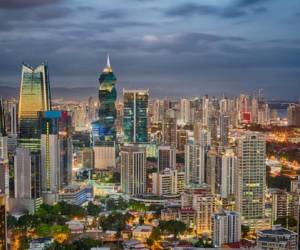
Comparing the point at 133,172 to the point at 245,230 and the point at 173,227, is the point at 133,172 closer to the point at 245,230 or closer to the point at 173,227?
the point at 173,227

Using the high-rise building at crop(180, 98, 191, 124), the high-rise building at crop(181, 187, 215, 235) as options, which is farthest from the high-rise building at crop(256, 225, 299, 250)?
the high-rise building at crop(180, 98, 191, 124)

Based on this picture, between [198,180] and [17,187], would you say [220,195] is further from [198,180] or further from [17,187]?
[17,187]

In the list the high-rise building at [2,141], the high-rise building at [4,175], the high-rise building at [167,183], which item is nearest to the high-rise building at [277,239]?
the high-rise building at [4,175]

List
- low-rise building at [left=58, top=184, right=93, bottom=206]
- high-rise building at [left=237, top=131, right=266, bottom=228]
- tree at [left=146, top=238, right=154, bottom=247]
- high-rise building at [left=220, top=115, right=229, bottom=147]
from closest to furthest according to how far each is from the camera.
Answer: tree at [left=146, top=238, right=154, bottom=247]
high-rise building at [left=237, top=131, right=266, bottom=228]
low-rise building at [left=58, top=184, right=93, bottom=206]
high-rise building at [left=220, top=115, right=229, bottom=147]

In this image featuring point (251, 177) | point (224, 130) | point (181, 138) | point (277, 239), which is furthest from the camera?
point (181, 138)

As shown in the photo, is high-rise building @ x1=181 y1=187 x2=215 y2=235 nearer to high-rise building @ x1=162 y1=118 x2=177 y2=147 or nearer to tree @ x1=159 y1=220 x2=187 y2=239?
tree @ x1=159 y1=220 x2=187 y2=239

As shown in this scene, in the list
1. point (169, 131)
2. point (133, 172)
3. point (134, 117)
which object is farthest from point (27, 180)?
point (134, 117)

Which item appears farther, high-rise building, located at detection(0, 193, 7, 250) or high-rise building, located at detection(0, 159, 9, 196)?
high-rise building, located at detection(0, 159, 9, 196)

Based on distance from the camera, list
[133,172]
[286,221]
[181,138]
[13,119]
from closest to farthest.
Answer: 1. [286,221]
2. [133,172]
3. [13,119]
4. [181,138]
